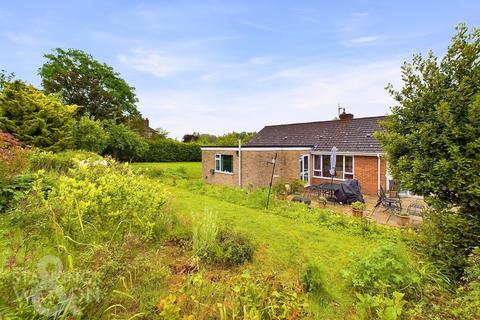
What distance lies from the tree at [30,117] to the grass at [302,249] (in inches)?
351

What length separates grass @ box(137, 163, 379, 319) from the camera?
3.51 meters

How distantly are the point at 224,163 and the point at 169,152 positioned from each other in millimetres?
17622

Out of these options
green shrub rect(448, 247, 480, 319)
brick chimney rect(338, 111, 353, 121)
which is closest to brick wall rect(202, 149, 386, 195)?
brick chimney rect(338, 111, 353, 121)

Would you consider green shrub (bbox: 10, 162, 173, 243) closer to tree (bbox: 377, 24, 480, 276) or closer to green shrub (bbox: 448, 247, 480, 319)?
green shrub (bbox: 448, 247, 480, 319)

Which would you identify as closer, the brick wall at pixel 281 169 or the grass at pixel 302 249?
the grass at pixel 302 249

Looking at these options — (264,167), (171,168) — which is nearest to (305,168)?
(264,167)

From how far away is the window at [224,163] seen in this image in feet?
55.6

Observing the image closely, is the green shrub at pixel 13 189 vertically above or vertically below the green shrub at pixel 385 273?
above

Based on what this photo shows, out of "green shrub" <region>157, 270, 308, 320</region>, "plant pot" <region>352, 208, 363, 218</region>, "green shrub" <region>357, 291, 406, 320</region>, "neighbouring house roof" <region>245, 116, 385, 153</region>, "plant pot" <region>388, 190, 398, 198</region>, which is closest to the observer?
"green shrub" <region>157, 270, 308, 320</region>

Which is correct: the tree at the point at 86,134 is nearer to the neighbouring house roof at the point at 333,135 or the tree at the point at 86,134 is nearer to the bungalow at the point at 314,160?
the bungalow at the point at 314,160

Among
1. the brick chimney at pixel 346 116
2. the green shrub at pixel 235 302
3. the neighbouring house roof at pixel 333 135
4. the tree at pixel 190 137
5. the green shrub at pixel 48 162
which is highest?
the tree at pixel 190 137

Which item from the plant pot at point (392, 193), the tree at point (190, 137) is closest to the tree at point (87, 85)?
the tree at point (190, 137)

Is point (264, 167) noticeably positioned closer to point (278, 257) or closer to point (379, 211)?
point (379, 211)

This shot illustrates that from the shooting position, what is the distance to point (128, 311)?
2.31m
